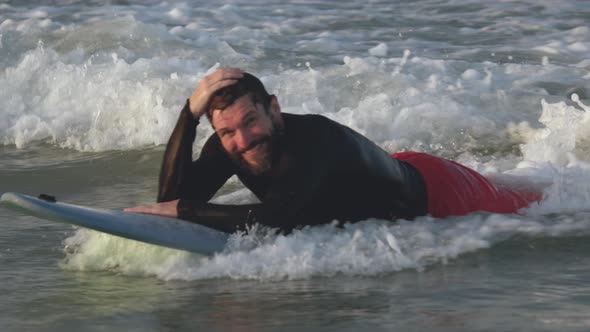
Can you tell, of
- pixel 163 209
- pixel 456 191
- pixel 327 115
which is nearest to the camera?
pixel 163 209

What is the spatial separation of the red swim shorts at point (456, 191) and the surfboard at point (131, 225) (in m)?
1.11

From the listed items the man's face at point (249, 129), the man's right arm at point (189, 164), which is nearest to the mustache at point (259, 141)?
the man's face at point (249, 129)

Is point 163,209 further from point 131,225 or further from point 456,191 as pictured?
point 456,191

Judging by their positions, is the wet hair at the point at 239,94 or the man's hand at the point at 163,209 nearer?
the wet hair at the point at 239,94

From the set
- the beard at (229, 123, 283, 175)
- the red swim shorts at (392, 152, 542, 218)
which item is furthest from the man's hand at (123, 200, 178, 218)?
the red swim shorts at (392, 152, 542, 218)

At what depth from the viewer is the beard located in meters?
4.99

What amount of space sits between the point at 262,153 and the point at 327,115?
379 centimetres

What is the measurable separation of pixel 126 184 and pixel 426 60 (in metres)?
3.59

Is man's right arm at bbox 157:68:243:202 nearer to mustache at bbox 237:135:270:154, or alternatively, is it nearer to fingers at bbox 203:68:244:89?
fingers at bbox 203:68:244:89

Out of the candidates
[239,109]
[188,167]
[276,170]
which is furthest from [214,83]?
[188,167]

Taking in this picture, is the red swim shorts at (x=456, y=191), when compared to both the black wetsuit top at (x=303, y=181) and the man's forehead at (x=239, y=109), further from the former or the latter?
the man's forehead at (x=239, y=109)

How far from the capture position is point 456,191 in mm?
5719

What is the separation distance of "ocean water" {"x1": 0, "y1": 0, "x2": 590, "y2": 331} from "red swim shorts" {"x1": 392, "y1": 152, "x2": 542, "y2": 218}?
7 centimetres

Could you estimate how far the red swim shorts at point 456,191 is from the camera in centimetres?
567
